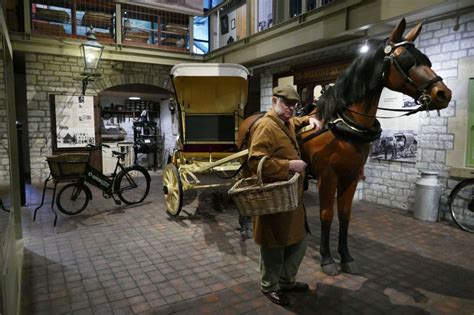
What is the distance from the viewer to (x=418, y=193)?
5.30 m

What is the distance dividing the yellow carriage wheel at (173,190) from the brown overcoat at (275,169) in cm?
250

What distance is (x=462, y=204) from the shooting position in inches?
195

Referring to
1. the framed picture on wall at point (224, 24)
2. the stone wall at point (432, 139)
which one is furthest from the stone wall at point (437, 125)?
the framed picture on wall at point (224, 24)

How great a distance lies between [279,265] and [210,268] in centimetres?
107

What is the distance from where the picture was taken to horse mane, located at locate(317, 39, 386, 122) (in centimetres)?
300

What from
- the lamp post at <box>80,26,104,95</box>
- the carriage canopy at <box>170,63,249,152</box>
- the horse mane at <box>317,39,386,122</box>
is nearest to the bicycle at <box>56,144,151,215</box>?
the carriage canopy at <box>170,63,249,152</box>

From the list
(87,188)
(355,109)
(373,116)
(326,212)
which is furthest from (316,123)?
(87,188)

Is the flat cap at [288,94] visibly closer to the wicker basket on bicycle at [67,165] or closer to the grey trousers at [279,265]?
the grey trousers at [279,265]

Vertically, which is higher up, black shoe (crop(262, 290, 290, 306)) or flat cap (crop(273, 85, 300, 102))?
flat cap (crop(273, 85, 300, 102))

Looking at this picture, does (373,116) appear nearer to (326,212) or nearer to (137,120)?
(326,212)

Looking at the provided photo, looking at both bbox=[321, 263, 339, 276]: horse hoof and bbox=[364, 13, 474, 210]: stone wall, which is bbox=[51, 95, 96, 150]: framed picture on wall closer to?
bbox=[364, 13, 474, 210]: stone wall

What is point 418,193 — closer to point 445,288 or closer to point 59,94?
point 445,288

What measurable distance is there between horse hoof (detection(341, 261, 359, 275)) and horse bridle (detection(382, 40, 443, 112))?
162 centimetres

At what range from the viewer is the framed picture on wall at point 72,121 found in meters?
8.53
